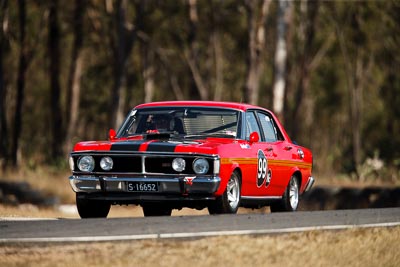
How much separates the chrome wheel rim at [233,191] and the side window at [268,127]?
1.68m

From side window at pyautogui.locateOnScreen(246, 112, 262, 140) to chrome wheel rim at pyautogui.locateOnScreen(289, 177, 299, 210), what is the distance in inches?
42.4

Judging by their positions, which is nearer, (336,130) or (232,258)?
(232,258)

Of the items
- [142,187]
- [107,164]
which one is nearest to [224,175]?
[142,187]

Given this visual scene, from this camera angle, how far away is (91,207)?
13.3m

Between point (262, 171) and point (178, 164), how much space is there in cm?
177

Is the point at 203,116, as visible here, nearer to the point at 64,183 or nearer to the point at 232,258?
the point at 232,258

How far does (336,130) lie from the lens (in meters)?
83.6

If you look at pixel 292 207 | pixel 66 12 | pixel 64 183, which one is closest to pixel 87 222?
pixel 292 207

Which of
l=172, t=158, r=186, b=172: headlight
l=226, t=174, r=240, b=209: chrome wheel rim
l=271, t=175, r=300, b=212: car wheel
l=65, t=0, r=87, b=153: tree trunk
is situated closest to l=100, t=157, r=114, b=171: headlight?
l=172, t=158, r=186, b=172: headlight

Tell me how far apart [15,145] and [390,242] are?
31.4 m

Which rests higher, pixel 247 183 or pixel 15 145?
pixel 247 183

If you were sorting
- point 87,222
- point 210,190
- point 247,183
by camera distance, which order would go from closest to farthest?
point 87,222 → point 210,190 → point 247,183

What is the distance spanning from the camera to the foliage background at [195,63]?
1585 inches

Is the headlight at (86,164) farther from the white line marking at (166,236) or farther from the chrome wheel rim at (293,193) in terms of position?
the chrome wheel rim at (293,193)
